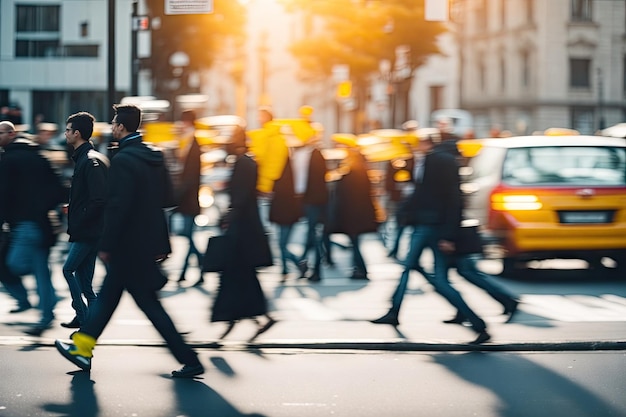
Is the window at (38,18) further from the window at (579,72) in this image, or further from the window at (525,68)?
the window at (579,72)

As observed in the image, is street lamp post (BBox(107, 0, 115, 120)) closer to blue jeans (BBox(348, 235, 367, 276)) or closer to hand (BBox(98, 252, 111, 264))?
blue jeans (BBox(348, 235, 367, 276))

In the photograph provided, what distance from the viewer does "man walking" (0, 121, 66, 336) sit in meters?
9.89

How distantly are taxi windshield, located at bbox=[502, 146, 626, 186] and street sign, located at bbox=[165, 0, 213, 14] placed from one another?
209 inches

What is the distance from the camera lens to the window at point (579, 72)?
6275 cm

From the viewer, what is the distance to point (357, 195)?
1381 centimetres

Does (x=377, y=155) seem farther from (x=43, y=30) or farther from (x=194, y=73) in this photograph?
(x=43, y=30)

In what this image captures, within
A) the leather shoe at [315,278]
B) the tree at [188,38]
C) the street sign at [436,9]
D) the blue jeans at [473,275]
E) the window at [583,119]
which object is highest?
the tree at [188,38]

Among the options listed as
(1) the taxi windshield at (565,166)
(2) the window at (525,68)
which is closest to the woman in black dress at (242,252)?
(1) the taxi windshield at (565,166)

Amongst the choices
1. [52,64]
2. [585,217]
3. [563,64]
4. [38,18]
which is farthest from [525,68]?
[585,217]

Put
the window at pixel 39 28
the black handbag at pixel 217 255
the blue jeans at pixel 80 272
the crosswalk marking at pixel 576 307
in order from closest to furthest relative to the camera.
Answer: the black handbag at pixel 217 255, the blue jeans at pixel 80 272, the crosswalk marking at pixel 576 307, the window at pixel 39 28

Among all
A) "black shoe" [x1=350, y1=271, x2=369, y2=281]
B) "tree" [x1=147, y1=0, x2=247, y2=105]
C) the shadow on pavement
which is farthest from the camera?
"tree" [x1=147, y1=0, x2=247, y2=105]

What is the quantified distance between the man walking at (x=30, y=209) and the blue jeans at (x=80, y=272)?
374mm

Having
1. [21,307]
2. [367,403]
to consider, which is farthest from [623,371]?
[21,307]

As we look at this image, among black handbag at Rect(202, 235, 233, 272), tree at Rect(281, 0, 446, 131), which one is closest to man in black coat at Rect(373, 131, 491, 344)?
black handbag at Rect(202, 235, 233, 272)
